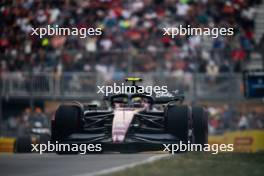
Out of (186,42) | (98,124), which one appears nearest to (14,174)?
(98,124)

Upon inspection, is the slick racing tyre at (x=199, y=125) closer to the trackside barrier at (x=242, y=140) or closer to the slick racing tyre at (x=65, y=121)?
the slick racing tyre at (x=65, y=121)

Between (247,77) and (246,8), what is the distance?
25.0 ft

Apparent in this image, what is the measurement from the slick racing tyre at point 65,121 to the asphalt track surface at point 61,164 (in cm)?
37

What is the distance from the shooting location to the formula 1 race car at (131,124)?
13844mm

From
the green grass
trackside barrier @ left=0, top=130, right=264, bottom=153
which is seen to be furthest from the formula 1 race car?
trackside barrier @ left=0, top=130, right=264, bottom=153

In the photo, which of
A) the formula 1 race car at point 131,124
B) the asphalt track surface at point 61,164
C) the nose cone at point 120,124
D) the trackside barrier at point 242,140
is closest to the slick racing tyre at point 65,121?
the formula 1 race car at point 131,124

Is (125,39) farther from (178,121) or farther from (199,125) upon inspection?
(178,121)

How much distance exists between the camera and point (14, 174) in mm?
11164

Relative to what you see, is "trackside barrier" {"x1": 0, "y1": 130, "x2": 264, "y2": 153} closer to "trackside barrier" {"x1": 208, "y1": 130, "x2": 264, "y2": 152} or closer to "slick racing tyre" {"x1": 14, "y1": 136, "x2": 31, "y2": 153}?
"trackside barrier" {"x1": 208, "y1": 130, "x2": 264, "y2": 152}

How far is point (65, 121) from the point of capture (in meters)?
14.0

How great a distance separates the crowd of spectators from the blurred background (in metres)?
0.03

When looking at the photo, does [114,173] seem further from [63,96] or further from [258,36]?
[258,36]

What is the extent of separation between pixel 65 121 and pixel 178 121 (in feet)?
5.62

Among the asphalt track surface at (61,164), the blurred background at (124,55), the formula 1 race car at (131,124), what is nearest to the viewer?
the asphalt track surface at (61,164)
